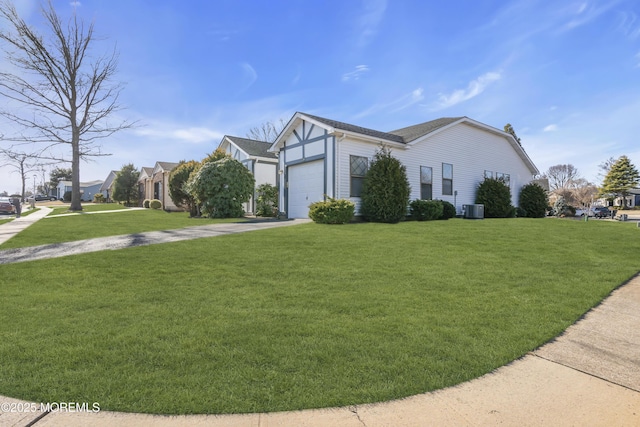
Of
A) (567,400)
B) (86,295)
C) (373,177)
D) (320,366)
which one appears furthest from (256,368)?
(373,177)

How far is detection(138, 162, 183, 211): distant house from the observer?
28000mm

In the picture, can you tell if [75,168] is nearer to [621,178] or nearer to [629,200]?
[621,178]

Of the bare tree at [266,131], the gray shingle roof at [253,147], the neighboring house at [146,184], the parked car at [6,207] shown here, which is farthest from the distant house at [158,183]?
the bare tree at [266,131]

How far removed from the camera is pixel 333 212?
39.4 ft

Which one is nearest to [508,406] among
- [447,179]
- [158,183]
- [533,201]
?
[447,179]

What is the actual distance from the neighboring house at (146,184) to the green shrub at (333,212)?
2649cm

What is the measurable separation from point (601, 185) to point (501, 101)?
1961 inches

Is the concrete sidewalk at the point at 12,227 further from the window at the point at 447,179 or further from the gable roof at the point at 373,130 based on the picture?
the window at the point at 447,179

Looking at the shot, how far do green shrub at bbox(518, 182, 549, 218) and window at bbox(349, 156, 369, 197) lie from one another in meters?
13.6

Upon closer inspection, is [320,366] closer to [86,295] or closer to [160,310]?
[160,310]

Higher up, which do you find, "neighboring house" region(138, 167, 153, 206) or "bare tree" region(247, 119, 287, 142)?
"bare tree" region(247, 119, 287, 142)

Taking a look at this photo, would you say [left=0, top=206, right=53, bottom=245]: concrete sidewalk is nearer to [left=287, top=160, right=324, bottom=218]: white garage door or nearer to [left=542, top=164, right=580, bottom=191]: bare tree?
[left=287, top=160, right=324, bottom=218]: white garage door

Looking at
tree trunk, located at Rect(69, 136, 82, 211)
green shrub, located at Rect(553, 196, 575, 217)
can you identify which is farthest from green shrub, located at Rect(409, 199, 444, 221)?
tree trunk, located at Rect(69, 136, 82, 211)

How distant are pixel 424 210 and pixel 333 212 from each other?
190 inches
